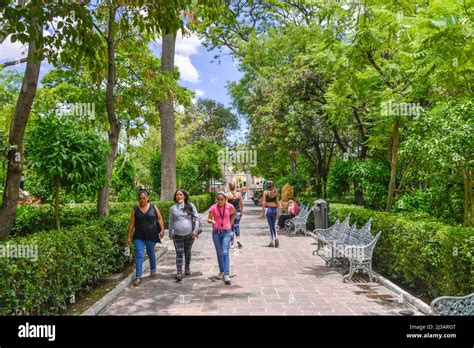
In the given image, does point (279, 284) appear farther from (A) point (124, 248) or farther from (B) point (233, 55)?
(B) point (233, 55)

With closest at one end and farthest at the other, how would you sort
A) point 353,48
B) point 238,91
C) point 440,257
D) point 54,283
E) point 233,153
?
point 54,283
point 440,257
point 353,48
point 238,91
point 233,153

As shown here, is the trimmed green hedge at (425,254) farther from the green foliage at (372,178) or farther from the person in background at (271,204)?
the green foliage at (372,178)

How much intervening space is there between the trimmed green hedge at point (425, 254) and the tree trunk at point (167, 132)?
10.1 m

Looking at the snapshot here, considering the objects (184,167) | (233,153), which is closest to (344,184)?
(184,167)

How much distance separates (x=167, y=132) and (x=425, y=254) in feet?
40.5

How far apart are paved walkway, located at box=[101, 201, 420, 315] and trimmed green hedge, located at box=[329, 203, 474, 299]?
20.4 inches

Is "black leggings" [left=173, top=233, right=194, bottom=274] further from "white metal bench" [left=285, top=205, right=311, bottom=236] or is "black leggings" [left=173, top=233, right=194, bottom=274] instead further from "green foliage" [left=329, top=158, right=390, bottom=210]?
"white metal bench" [left=285, top=205, right=311, bottom=236]

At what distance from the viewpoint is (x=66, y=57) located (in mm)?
6496

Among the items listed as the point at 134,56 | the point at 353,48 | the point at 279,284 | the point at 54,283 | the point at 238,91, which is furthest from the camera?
the point at 238,91

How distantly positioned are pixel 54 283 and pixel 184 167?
21609 millimetres

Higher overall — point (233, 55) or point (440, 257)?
point (233, 55)

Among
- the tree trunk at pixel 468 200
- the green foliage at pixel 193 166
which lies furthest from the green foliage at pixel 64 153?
the green foliage at pixel 193 166

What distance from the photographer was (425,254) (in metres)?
6.16

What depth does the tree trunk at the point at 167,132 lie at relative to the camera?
16.0 meters
